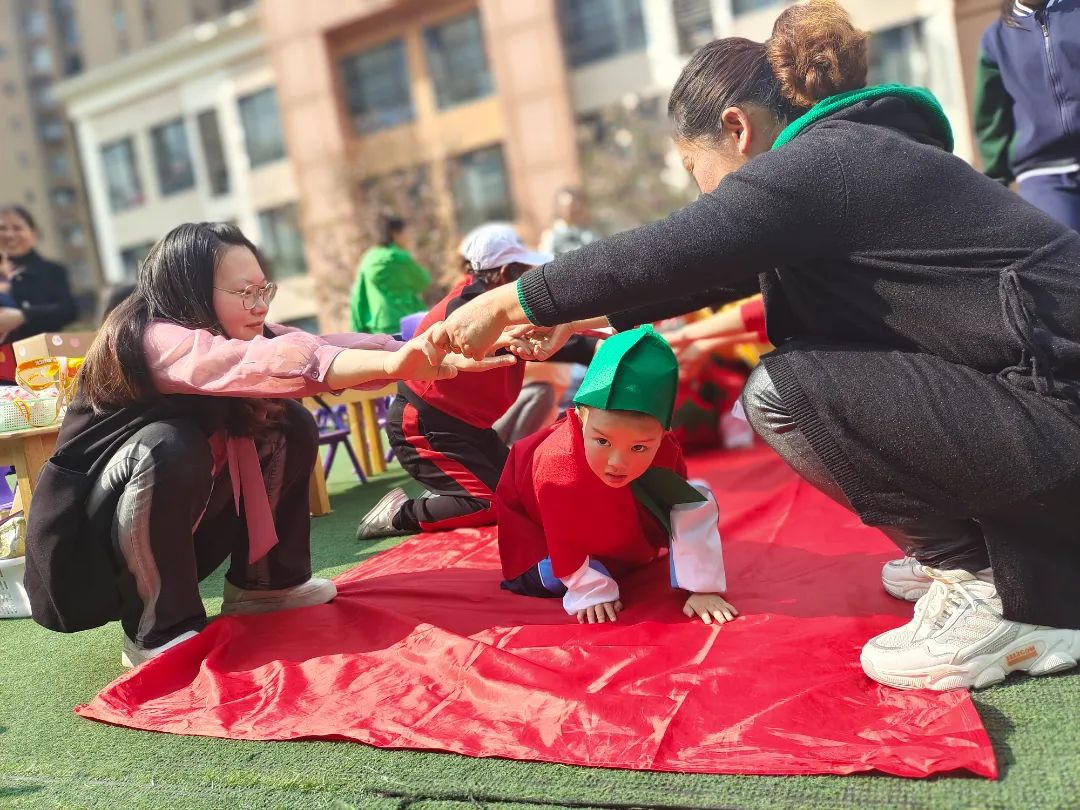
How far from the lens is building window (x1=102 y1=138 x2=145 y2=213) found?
2364cm

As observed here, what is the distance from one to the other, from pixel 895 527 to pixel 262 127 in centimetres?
2095

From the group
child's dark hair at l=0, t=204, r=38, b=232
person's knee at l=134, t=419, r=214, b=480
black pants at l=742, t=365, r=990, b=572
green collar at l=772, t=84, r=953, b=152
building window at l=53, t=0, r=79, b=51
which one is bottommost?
black pants at l=742, t=365, r=990, b=572

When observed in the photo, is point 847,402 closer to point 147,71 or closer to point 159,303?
point 159,303

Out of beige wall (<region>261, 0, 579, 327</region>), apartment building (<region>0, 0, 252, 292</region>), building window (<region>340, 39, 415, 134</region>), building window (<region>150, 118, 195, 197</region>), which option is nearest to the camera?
beige wall (<region>261, 0, 579, 327</region>)

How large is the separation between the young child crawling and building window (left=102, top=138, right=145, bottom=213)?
924 inches

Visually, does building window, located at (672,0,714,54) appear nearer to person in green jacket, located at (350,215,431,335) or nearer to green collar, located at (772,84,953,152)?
person in green jacket, located at (350,215,431,335)

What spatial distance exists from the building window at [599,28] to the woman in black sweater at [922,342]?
1551 cm

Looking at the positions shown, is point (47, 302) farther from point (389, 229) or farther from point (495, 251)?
point (495, 251)

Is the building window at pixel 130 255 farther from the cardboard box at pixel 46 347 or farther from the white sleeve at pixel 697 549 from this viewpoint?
the white sleeve at pixel 697 549

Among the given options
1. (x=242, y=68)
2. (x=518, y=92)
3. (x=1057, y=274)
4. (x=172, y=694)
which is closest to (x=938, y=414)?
(x=1057, y=274)

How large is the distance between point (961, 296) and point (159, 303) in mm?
1687

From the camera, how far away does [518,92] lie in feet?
56.1

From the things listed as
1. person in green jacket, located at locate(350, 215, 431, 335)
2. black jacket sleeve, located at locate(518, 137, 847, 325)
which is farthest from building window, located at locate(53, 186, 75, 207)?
black jacket sleeve, located at locate(518, 137, 847, 325)

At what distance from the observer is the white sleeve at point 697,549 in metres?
2.25
